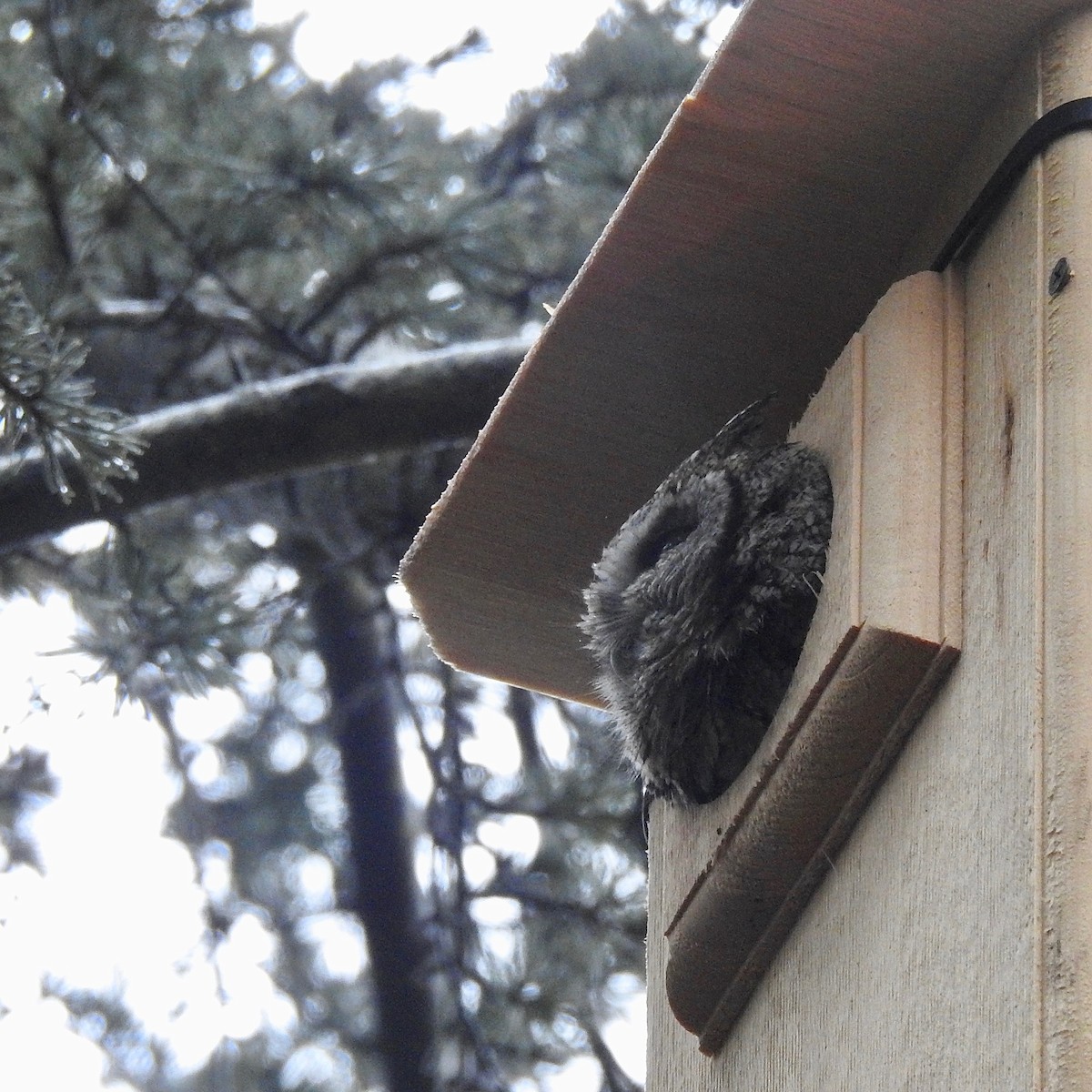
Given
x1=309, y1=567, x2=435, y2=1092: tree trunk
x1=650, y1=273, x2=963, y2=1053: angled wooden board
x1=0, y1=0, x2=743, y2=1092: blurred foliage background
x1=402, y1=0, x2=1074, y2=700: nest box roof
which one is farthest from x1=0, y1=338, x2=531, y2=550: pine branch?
x1=650, y1=273, x2=963, y2=1053: angled wooden board

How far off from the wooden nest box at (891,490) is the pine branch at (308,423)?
789 mm

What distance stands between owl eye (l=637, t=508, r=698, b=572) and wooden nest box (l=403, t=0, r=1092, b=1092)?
0.13 meters

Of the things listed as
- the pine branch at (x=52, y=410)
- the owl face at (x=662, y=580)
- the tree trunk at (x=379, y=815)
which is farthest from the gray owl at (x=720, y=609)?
the tree trunk at (x=379, y=815)

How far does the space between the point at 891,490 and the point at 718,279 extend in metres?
0.32

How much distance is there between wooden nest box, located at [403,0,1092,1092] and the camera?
3.05ft

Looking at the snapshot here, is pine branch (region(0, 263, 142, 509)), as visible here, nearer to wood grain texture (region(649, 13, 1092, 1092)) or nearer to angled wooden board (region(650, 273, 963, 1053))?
angled wooden board (region(650, 273, 963, 1053))

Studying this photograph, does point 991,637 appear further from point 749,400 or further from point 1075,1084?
point 749,400

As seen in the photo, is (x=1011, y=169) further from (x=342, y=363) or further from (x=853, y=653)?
(x=342, y=363)

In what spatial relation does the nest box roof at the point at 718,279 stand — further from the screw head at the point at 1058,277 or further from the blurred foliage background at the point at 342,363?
the blurred foliage background at the point at 342,363

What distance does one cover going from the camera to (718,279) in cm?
136

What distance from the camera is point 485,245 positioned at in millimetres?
2689

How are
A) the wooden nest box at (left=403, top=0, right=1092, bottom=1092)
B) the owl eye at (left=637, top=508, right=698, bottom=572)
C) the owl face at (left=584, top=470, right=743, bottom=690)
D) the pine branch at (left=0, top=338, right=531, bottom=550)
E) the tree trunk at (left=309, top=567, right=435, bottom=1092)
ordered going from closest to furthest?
the wooden nest box at (left=403, top=0, right=1092, bottom=1092) → the owl face at (left=584, top=470, right=743, bottom=690) → the owl eye at (left=637, top=508, right=698, bottom=572) → the pine branch at (left=0, top=338, right=531, bottom=550) → the tree trunk at (left=309, top=567, right=435, bottom=1092)

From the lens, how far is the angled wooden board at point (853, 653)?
3.49ft

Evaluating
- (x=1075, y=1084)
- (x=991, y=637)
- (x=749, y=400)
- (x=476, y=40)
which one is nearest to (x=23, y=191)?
(x=476, y=40)
